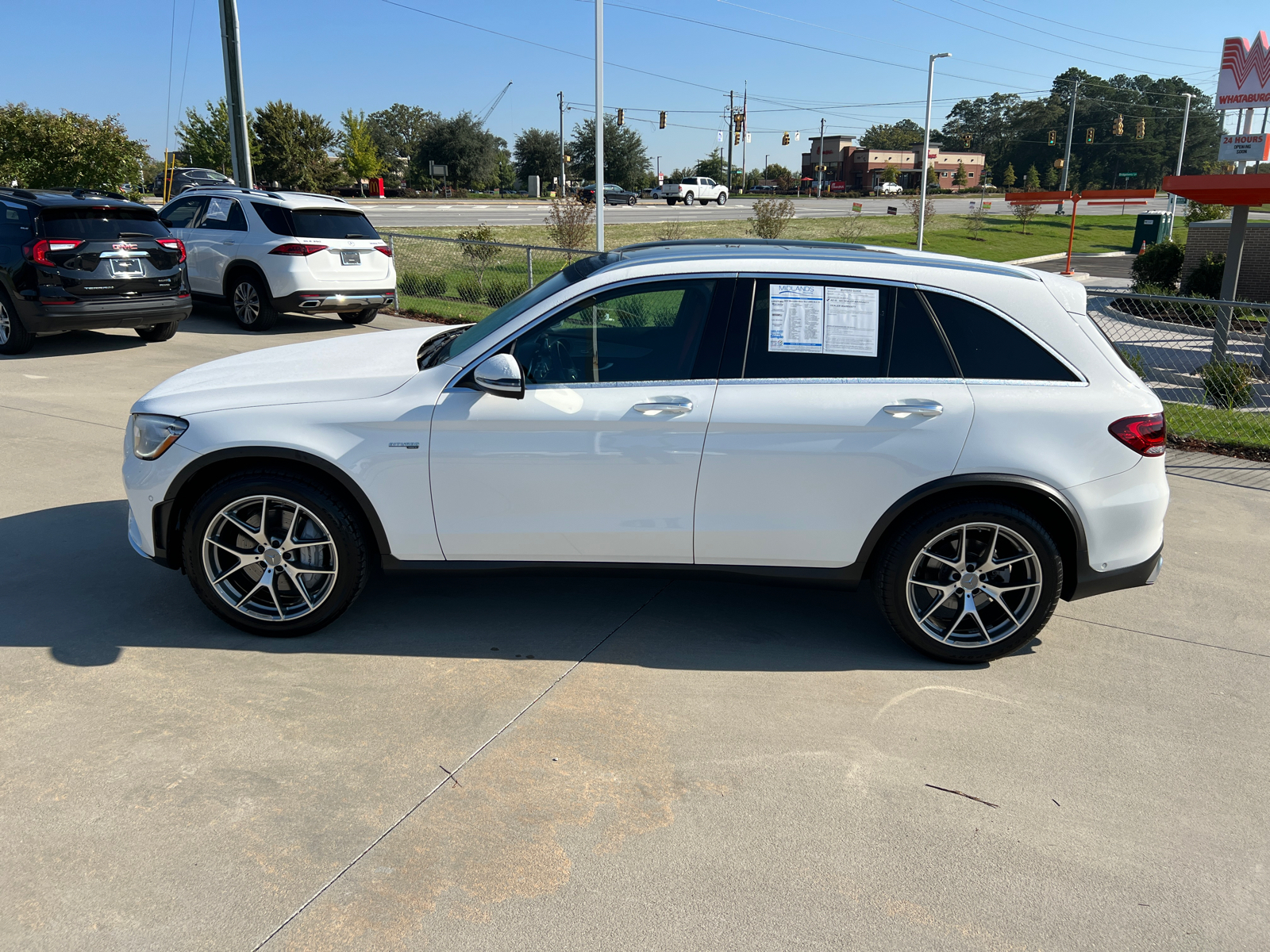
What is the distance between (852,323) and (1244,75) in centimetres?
1530

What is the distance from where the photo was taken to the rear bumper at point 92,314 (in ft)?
33.5

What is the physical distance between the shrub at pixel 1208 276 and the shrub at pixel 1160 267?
4.97ft

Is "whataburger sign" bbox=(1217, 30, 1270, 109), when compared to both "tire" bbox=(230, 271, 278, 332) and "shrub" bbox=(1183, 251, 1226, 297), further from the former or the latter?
"tire" bbox=(230, 271, 278, 332)

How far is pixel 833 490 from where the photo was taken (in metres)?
4.07

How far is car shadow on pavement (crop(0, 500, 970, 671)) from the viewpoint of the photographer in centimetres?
431

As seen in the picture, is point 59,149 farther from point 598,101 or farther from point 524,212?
point 524,212

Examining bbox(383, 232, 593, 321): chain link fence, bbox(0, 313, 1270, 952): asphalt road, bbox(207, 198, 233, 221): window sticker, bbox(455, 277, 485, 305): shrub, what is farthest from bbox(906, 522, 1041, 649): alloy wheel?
bbox(455, 277, 485, 305): shrub

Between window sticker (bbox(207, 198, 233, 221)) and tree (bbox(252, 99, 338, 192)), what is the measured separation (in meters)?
43.9

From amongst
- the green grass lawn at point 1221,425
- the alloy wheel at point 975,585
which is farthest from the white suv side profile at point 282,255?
the alloy wheel at point 975,585

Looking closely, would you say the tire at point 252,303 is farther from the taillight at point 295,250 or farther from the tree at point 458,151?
the tree at point 458,151

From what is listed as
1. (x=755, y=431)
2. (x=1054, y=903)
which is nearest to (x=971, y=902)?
(x=1054, y=903)

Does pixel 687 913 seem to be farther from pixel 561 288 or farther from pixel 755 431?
pixel 561 288

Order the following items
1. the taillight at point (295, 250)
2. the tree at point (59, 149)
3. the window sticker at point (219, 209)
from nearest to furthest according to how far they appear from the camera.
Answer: the taillight at point (295, 250)
the window sticker at point (219, 209)
the tree at point (59, 149)

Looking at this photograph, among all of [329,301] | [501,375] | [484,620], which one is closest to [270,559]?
[484,620]
